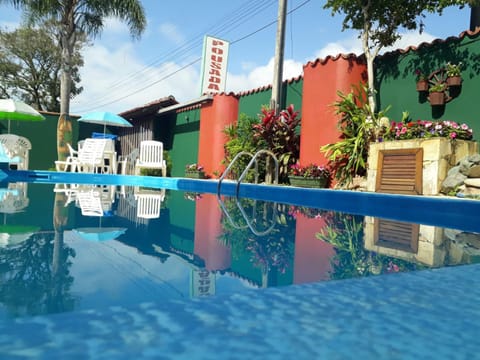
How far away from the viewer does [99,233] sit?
95.9 inches

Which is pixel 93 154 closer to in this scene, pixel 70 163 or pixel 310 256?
pixel 70 163

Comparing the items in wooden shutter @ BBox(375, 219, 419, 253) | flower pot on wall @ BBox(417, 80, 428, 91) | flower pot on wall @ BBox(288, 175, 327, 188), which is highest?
flower pot on wall @ BBox(417, 80, 428, 91)

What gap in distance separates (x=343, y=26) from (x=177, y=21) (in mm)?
11593

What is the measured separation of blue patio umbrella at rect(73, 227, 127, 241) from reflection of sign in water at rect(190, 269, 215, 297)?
94cm

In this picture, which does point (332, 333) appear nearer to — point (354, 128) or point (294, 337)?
point (294, 337)

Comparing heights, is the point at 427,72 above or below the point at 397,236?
above

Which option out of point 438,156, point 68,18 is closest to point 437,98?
point 438,156

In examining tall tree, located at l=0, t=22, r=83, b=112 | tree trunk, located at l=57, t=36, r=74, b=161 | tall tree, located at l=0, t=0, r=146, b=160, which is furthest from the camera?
tall tree, located at l=0, t=22, r=83, b=112

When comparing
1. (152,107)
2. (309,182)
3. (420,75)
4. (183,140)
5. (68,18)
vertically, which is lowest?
(309,182)

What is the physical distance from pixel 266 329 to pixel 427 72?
5.76 m

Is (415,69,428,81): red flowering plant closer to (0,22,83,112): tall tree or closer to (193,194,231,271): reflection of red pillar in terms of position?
(193,194,231,271): reflection of red pillar

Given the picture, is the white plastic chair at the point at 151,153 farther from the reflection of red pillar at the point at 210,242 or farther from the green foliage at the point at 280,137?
the reflection of red pillar at the point at 210,242

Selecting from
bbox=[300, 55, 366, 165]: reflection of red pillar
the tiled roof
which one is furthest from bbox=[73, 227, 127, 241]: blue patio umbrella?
the tiled roof

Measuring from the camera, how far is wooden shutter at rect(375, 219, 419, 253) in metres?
2.36
